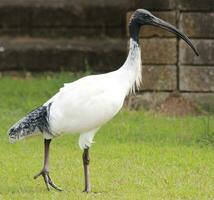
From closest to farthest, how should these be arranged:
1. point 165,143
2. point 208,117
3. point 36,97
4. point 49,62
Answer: point 165,143 → point 208,117 → point 36,97 → point 49,62

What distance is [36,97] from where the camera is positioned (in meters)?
14.6

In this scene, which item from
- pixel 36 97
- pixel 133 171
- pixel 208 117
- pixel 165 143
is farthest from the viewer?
pixel 36 97

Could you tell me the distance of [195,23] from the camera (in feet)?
43.2

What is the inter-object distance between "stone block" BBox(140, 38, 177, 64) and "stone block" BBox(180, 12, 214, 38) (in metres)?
0.26

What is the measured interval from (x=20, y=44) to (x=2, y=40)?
1.09 ft

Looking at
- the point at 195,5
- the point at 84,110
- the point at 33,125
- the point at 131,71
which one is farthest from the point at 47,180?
the point at 195,5

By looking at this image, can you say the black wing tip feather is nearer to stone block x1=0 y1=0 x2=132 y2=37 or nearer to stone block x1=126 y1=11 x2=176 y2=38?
stone block x1=126 y1=11 x2=176 y2=38

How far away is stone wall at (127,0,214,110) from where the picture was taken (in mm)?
13180

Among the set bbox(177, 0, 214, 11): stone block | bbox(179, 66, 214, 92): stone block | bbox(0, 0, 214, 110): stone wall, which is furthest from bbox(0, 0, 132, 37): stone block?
bbox(179, 66, 214, 92): stone block

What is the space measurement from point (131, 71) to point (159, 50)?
441 cm

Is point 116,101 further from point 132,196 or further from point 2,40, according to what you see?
point 2,40

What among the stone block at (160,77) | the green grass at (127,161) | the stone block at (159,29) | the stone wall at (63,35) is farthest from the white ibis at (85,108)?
the stone wall at (63,35)

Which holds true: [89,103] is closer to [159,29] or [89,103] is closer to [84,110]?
[84,110]

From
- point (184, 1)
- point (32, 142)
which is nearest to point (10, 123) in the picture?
point (32, 142)
